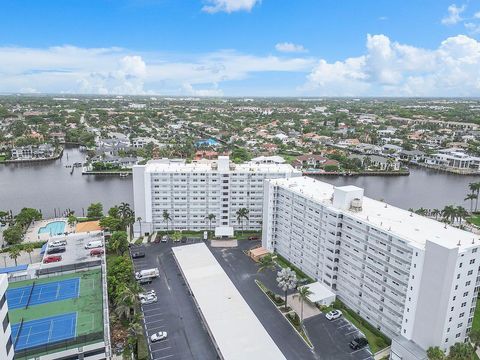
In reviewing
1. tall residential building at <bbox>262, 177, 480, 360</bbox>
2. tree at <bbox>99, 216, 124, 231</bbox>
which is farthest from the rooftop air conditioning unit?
tree at <bbox>99, 216, 124, 231</bbox>

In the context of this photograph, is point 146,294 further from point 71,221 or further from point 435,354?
point 435,354

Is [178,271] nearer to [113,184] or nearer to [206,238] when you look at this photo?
[206,238]

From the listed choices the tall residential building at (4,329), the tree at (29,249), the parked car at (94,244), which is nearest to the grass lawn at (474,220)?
the parked car at (94,244)

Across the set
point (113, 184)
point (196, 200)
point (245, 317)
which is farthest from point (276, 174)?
point (113, 184)

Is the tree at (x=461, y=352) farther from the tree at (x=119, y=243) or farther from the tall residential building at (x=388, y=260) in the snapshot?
the tree at (x=119, y=243)

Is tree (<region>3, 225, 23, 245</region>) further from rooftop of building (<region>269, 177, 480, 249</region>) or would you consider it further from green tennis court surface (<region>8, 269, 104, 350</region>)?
rooftop of building (<region>269, 177, 480, 249</region>)
